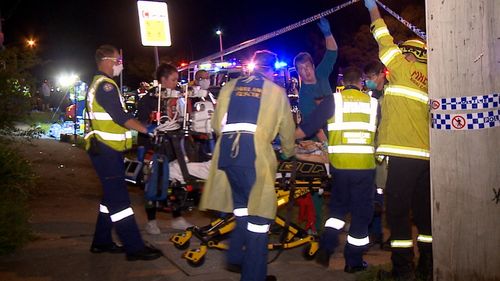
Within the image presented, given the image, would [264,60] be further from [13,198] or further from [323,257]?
[13,198]

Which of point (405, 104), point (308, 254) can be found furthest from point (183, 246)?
point (405, 104)

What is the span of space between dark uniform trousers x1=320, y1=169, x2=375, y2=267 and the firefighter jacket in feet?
2.66

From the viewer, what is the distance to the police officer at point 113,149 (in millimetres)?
6406

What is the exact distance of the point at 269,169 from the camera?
512 centimetres

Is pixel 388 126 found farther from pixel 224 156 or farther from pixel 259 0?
pixel 259 0

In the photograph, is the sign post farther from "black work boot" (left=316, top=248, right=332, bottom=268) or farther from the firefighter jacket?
the firefighter jacket

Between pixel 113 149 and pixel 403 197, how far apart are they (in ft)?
9.88

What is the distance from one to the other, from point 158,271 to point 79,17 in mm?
43316

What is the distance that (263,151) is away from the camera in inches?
202

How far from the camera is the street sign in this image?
13727mm

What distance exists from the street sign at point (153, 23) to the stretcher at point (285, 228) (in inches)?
312

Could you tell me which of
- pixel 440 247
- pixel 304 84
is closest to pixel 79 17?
pixel 304 84

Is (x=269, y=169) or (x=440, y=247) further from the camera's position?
(x=269, y=169)

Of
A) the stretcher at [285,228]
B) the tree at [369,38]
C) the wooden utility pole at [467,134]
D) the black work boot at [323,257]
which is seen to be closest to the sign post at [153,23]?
the stretcher at [285,228]
